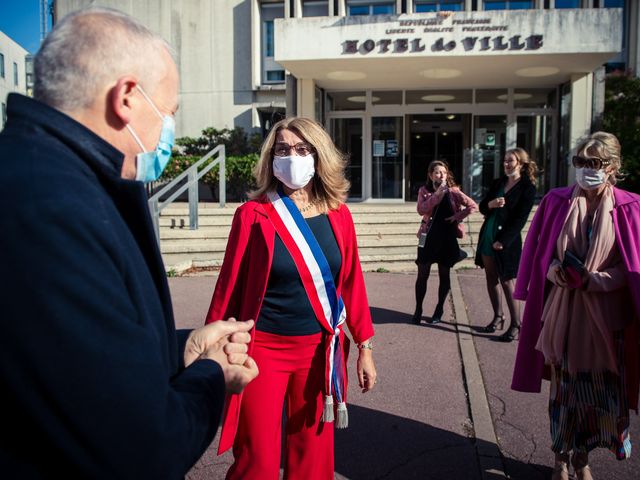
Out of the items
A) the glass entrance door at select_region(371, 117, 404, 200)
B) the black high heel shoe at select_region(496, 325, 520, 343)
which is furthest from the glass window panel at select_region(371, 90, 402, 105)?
the black high heel shoe at select_region(496, 325, 520, 343)

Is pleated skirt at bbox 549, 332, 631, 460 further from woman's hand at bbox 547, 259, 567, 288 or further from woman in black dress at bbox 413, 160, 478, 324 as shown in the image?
woman in black dress at bbox 413, 160, 478, 324

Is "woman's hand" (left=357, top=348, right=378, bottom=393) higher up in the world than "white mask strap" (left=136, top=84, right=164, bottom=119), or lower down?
lower down

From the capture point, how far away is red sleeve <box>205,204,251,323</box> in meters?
2.86

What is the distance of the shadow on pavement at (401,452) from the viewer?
359 cm

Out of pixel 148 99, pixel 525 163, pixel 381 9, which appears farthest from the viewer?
pixel 381 9

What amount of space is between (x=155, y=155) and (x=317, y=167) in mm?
1774

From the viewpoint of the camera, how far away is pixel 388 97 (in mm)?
16844

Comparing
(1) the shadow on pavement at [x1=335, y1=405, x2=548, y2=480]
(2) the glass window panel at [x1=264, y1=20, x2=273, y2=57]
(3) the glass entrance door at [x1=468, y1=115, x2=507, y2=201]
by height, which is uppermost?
(2) the glass window panel at [x1=264, y1=20, x2=273, y2=57]

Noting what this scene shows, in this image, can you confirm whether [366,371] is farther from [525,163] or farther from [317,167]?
[525,163]

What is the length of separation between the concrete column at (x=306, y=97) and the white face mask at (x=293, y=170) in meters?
12.4

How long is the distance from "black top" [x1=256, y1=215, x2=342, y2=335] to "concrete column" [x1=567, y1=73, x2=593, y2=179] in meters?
13.6

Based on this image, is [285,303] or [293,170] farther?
[293,170]

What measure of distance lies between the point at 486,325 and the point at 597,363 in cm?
376

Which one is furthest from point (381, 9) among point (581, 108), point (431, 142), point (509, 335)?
point (509, 335)
